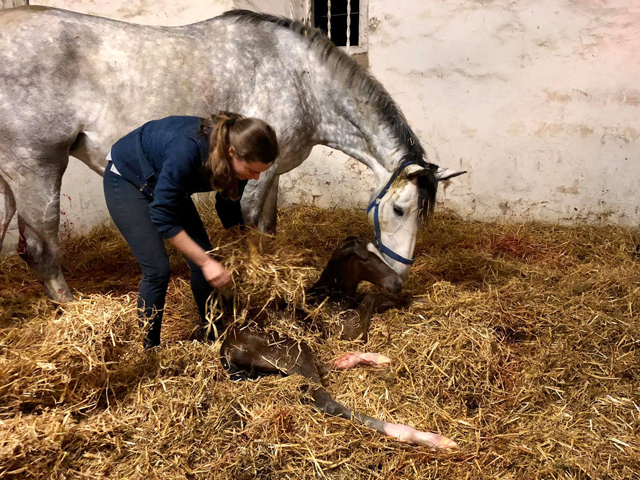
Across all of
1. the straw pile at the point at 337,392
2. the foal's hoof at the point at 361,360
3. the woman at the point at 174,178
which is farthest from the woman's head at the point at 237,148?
the foal's hoof at the point at 361,360

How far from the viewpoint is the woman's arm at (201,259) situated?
205 centimetres

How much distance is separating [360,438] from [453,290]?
1.52m

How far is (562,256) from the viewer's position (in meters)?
4.04

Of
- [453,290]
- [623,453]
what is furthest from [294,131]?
[623,453]

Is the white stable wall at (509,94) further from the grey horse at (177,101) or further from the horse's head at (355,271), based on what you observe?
the horse's head at (355,271)

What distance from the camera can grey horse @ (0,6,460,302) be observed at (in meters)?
2.54

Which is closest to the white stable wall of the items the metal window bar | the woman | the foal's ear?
the metal window bar

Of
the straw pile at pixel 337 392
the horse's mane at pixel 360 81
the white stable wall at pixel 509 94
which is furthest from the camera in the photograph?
the white stable wall at pixel 509 94

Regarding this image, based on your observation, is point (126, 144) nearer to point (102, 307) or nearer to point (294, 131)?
point (102, 307)

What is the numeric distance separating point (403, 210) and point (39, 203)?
222cm

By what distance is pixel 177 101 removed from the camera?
280cm

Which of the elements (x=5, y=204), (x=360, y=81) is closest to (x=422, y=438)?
(x=360, y=81)

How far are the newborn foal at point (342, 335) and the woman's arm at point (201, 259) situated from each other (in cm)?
Result: 40

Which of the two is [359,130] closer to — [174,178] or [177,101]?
[177,101]
